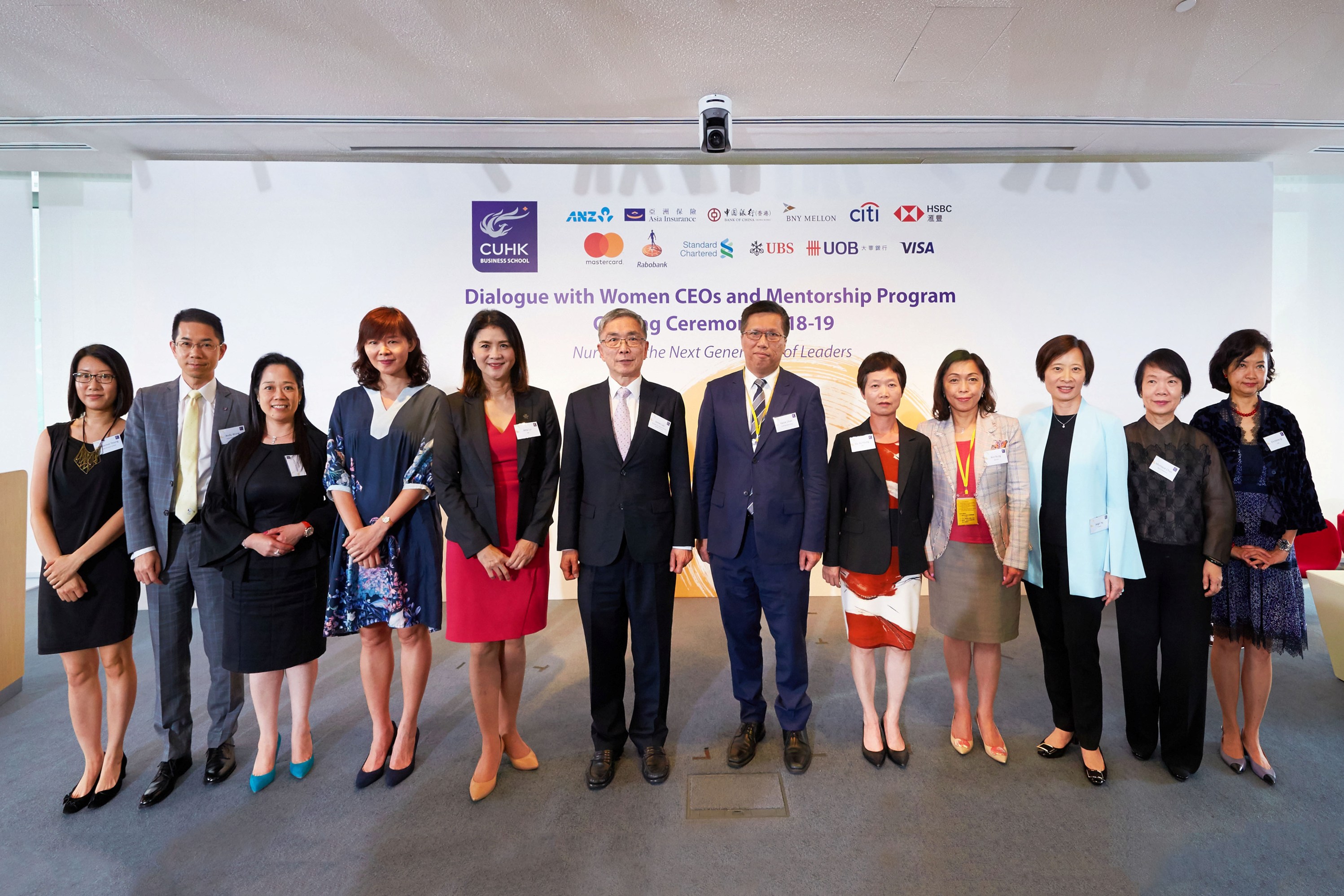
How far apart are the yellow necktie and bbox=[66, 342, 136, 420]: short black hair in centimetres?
22

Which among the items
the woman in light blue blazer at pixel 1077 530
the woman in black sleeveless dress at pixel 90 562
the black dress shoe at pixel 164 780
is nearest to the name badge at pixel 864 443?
the woman in light blue blazer at pixel 1077 530

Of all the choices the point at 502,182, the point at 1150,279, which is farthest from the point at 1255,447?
the point at 502,182

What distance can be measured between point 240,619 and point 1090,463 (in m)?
3.28

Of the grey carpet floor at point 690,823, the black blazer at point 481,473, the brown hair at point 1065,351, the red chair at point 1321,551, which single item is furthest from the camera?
the red chair at point 1321,551

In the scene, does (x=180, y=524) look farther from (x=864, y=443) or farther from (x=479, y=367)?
(x=864, y=443)

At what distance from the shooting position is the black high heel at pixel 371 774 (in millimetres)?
2252

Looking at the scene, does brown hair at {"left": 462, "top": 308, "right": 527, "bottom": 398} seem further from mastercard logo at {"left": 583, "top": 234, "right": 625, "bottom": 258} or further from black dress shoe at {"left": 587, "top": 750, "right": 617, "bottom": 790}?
mastercard logo at {"left": 583, "top": 234, "right": 625, "bottom": 258}

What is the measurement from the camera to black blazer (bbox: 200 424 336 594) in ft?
7.03

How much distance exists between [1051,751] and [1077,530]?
3.14 feet

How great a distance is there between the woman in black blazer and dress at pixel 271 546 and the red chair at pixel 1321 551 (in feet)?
18.4

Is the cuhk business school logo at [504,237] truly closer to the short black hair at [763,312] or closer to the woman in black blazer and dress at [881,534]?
the short black hair at [763,312]

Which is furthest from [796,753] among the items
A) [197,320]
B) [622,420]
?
[197,320]

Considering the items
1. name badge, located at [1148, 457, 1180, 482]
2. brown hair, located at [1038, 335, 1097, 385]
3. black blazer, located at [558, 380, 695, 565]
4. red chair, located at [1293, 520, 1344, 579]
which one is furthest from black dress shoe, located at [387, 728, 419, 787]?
red chair, located at [1293, 520, 1344, 579]

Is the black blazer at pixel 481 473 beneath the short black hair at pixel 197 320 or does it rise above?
beneath
